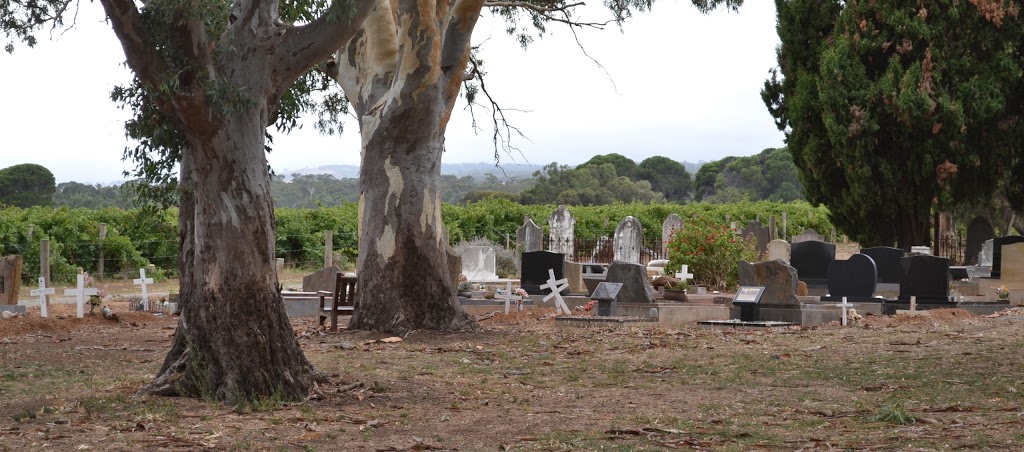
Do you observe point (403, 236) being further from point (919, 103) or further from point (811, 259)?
point (919, 103)

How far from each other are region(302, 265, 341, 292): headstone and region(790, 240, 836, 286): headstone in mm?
8833

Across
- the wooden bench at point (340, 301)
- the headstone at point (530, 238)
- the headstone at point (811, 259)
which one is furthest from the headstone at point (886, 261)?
the wooden bench at point (340, 301)

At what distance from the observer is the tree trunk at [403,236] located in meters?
14.5

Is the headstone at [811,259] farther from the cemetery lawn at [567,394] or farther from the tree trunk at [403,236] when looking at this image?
the tree trunk at [403,236]

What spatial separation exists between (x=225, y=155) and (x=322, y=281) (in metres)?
12.5

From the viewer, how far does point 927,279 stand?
60.4 ft

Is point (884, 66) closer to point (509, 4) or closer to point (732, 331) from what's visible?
point (509, 4)

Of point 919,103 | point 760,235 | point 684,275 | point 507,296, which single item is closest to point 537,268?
point 507,296

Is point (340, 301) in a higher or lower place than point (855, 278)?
lower

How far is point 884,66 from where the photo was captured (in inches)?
1017

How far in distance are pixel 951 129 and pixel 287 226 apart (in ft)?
60.7

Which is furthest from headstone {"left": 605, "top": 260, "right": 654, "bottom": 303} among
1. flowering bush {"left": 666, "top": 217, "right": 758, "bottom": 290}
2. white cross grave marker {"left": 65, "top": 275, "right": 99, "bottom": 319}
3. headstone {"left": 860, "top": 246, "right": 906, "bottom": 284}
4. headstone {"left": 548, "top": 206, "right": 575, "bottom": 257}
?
headstone {"left": 548, "top": 206, "right": 575, "bottom": 257}

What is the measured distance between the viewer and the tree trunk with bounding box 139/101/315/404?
864 cm

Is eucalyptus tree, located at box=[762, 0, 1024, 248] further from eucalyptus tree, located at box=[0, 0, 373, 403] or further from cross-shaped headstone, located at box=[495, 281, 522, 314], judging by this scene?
eucalyptus tree, located at box=[0, 0, 373, 403]
